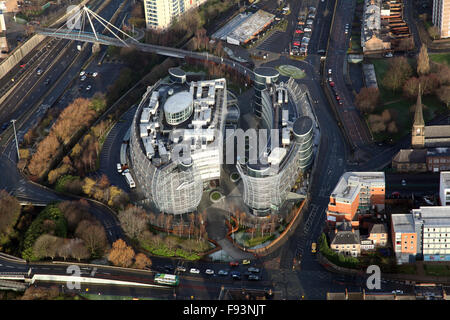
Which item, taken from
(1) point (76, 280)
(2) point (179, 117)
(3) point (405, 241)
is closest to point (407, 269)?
(3) point (405, 241)

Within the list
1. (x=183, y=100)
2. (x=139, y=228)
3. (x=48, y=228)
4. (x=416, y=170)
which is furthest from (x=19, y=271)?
(x=416, y=170)

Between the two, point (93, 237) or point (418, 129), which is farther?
point (418, 129)

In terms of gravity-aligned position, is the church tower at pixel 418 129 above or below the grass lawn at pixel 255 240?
above

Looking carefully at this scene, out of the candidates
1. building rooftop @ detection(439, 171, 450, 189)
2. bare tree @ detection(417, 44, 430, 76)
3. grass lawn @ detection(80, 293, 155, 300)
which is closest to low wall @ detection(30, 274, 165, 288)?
grass lawn @ detection(80, 293, 155, 300)

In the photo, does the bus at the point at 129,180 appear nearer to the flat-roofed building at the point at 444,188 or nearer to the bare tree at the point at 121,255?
the bare tree at the point at 121,255

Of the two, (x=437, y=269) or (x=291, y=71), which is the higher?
(x=437, y=269)

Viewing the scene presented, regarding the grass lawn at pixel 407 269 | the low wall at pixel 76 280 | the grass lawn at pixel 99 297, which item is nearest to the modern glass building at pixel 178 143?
the low wall at pixel 76 280

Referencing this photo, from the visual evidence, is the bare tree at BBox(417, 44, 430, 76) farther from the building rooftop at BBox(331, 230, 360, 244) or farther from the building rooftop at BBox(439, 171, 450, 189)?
the building rooftop at BBox(331, 230, 360, 244)

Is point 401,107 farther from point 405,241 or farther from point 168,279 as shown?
point 168,279

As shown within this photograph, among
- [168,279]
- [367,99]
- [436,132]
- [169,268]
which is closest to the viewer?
[168,279]
